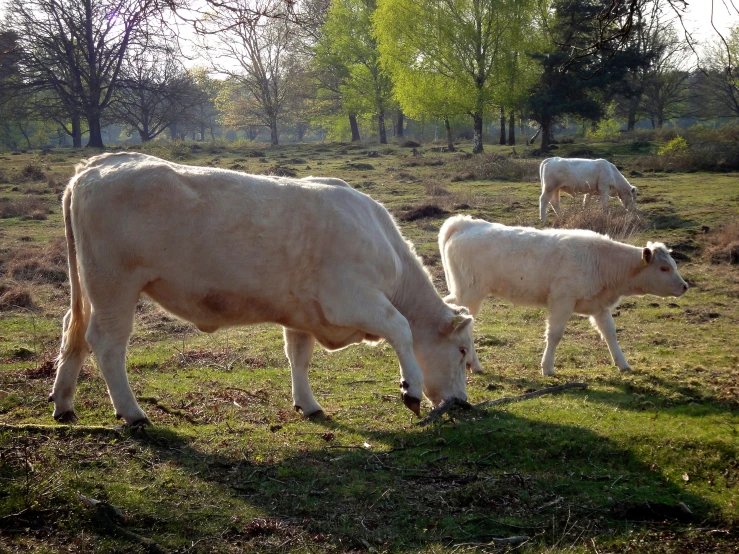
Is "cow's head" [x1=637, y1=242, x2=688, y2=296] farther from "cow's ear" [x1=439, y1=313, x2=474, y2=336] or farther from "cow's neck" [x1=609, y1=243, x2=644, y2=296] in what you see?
"cow's ear" [x1=439, y1=313, x2=474, y2=336]

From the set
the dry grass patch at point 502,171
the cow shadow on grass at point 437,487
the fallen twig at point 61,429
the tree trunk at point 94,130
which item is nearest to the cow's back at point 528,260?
the cow shadow on grass at point 437,487

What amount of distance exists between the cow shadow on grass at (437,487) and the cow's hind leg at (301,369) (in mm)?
1007

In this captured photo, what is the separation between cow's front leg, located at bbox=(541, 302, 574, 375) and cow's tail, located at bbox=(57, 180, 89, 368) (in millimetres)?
5584

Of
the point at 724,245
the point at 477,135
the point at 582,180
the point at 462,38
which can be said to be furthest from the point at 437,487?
the point at 462,38

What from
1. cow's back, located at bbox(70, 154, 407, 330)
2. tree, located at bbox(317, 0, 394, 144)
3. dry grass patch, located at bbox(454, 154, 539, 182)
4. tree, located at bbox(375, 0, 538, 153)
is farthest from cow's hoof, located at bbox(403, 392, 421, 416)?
tree, located at bbox(317, 0, 394, 144)

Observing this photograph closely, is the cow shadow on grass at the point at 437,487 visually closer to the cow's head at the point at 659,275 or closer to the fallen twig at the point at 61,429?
the fallen twig at the point at 61,429

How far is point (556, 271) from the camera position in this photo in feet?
32.0

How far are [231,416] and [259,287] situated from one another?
1.36 m

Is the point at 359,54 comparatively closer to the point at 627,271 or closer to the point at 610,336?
the point at 627,271

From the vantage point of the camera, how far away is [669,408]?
682 cm

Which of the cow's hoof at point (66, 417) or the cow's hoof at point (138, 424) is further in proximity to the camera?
the cow's hoof at point (66, 417)

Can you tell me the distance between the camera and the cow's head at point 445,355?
7133 mm

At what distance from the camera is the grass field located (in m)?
4.11

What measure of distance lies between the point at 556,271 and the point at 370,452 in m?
5.06
